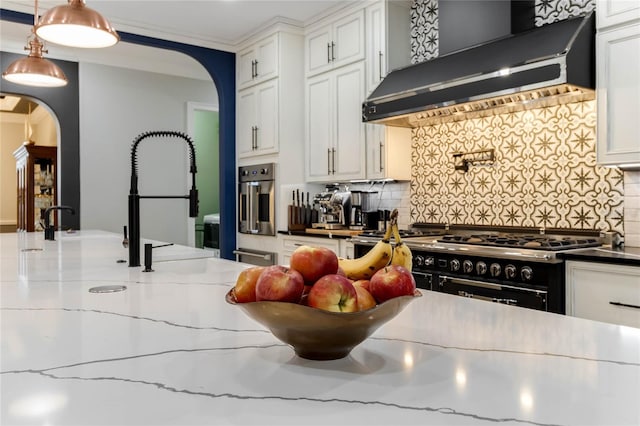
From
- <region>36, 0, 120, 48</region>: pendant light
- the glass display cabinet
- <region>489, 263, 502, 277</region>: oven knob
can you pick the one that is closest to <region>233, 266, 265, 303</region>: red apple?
<region>36, 0, 120, 48</region>: pendant light

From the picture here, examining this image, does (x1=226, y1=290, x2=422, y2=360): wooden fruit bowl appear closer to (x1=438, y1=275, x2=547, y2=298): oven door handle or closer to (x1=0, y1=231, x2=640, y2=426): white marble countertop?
(x1=0, y1=231, x2=640, y2=426): white marble countertop

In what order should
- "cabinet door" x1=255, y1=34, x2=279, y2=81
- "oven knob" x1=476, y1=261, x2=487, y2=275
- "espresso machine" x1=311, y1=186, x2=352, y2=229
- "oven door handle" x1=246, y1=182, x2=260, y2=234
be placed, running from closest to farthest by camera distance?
"oven knob" x1=476, y1=261, x2=487, y2=275 → "espresso machine" x1=311, y1=186, x2=352, y2=229 → "cabinet door" x1=255, y1=34, x2=279, y2=81 → "oven door handle" x1=246, y1=182, x2=260, y2=234

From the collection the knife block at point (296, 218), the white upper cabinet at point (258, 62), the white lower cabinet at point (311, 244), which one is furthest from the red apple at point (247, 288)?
the white upper cabinet at point (258, 62)

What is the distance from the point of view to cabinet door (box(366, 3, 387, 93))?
371cm

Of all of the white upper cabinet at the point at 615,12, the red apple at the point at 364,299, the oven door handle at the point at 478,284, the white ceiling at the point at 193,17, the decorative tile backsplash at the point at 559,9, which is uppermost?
the white ceiling at the point at 193,17

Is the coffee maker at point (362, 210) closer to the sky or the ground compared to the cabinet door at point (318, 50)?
closer to the ground

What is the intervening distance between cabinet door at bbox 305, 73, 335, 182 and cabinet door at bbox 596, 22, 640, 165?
208 centimetres

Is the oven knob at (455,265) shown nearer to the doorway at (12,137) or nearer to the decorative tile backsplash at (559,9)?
the decorative tile backsplash at (559,9)

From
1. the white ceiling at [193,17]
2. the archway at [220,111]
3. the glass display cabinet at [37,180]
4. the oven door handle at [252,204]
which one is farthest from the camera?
the glass display cabinet at [37,180]

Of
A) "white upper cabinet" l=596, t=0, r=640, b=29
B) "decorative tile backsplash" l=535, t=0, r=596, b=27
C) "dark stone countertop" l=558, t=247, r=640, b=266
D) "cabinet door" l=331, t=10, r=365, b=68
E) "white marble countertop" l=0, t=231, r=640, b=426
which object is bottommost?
"white marble countertop" l=0, t=231, r=640, b=426

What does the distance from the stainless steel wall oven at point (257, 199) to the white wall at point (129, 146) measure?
4.83 ft

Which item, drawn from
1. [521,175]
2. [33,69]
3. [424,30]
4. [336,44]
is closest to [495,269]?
[521,175]

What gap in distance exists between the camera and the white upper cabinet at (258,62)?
178 inches

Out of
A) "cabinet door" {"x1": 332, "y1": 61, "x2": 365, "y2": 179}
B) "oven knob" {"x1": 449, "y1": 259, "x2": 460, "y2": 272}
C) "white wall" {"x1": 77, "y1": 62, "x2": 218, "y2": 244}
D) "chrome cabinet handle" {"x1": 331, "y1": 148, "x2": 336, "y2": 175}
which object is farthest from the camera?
"white wall" {"x1": 77, "y1": 62, "x2": 218, "y2": 244}
